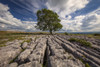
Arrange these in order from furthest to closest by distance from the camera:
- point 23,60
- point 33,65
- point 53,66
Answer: point 23,60 → point 33,65 → point 53,66

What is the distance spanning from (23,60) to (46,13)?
40.9 m

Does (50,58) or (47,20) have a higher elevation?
(47,20)

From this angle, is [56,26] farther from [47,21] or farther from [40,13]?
[40,13]

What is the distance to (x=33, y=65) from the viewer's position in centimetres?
437

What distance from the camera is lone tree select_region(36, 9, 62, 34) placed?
127 ft

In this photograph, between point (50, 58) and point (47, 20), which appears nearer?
point (50, 58)

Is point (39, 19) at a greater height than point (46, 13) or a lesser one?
lesser

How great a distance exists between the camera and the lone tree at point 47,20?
1524 inches

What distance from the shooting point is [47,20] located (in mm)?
40094

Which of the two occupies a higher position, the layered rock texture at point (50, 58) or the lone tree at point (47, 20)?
the lone tree at point (47, 20)

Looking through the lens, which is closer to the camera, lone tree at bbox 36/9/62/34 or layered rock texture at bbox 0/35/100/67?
layered rock texture at bbox 0/35/100/67

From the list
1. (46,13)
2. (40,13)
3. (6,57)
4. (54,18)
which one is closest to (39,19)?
(40,13)

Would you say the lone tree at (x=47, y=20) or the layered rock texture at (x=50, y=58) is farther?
the lone tree at (x=47, y=20)

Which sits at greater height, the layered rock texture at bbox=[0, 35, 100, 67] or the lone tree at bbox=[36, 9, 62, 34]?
the lone tree at bbox=[36, 9, 62, 34]
